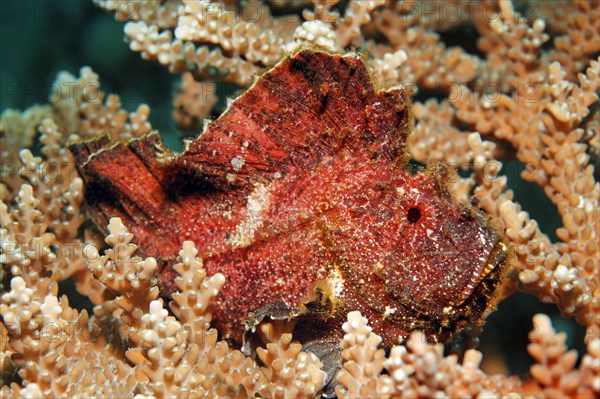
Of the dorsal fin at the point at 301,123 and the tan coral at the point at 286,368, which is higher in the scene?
the dorsal fin at the point at 301,123

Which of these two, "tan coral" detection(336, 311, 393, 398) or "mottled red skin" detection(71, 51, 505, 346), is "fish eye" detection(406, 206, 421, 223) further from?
"tan coral" detection(336, 311, 393, 398)

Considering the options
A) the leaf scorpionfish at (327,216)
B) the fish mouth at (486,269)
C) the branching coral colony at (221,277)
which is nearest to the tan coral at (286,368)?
the branching coral colony at (221,277)

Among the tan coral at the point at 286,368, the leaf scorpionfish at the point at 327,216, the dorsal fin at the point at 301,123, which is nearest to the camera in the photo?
the tan coral at the point at 286,368

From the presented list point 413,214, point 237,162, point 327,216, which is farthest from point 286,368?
point 237,162

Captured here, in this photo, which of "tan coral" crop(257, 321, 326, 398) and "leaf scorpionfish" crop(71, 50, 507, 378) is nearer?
"tan coral" crop(257, 321, 326, 398)

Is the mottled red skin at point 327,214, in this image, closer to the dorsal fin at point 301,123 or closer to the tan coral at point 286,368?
the dorsal fin at point 301,123

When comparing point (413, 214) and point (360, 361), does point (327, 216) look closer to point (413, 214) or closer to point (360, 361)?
point (413, 214)

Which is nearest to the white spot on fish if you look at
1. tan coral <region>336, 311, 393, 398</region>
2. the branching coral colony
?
the branching coral colony

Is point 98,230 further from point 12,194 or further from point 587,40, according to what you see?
point 587,40
